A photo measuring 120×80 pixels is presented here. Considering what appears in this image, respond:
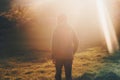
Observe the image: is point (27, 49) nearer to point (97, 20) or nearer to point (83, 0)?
point (97, 20)

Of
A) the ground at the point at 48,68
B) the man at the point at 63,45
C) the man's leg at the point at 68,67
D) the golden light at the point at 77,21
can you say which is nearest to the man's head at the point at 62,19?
the man at the point at 63,45

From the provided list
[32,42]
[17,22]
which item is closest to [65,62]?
[32,42]

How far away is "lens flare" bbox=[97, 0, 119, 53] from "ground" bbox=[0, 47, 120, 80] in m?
2.18

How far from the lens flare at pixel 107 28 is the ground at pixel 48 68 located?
7.16 ft

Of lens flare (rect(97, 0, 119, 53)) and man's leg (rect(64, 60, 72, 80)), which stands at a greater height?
lens flare (rect(97, 0, 119, 53))

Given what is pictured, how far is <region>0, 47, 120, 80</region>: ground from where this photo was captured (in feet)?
42.3

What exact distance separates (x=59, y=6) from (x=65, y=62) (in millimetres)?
28383

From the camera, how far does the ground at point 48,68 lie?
12883 millimetres

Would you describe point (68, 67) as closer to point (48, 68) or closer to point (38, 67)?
point (48, 68)

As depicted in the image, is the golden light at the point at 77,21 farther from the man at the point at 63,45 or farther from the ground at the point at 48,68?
the man at the point at 63,45

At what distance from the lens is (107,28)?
26.4 m

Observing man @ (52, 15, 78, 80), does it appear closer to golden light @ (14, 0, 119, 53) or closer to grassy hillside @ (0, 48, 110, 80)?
grassy hillside @ (0, 48, 110, 80)

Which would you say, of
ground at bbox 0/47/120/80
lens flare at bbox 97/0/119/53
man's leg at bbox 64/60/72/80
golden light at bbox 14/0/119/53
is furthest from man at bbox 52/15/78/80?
golden light at bbox 14/0/119/53

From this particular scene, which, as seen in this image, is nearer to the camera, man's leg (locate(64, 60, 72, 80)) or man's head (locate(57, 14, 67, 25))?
man's head (locate(57, 14, 67, 25))
